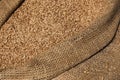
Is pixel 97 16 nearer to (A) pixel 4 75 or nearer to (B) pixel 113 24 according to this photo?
(B) pixel 113 24

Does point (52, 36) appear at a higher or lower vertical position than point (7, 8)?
lower

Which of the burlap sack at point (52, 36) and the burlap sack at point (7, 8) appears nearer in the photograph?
the burlap sack at point (52, 36)

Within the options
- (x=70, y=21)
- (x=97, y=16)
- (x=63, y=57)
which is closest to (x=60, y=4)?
(x=70, y=21)

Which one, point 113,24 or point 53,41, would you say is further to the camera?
point 113,24

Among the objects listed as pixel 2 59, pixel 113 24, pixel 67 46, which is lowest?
pixel 113 24

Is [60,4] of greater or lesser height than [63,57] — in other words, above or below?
above

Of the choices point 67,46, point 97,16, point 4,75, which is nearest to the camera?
point 4,75

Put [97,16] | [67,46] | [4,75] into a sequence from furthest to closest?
[97,16] < [67,46] < [4,75]

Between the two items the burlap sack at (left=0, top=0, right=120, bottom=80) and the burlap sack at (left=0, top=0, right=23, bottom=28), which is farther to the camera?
the burlap sack at (left=0, top=0, right=23, bottom=28)

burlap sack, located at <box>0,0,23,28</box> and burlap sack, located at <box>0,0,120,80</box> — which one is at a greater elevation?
burlap sack, located at <box>0,0,23,28</box>

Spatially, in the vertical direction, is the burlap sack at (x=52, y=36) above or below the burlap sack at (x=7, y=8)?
below
